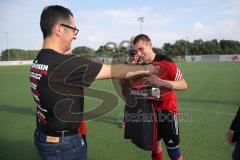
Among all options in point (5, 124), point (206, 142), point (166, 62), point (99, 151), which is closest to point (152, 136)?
point (166, 62)

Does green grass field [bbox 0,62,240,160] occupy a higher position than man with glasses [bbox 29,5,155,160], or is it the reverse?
man with glasses [bbox 29,5,155,160]

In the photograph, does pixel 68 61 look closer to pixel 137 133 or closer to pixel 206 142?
pixel 137 133

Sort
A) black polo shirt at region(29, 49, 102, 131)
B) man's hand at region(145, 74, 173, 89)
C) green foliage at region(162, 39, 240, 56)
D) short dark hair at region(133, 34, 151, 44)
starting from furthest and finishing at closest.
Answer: green foliage at region(162, 39, 240, 56) → short dark hair at region(133, 34, 151, 44) → man's hand at region(145, 74, 173, 89) → black polo shirt at region(29, 49, 102, 131)

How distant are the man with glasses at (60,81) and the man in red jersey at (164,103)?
1.72 m

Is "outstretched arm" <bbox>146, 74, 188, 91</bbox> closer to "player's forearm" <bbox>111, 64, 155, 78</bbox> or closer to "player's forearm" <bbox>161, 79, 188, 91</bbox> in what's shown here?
"player's forearm" <bbox>161, 79, 188, 91</bbox>

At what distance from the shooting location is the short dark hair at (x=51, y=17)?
2508mm

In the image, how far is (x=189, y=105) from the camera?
9891 millimetres

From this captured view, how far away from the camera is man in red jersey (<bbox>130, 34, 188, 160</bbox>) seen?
430cm

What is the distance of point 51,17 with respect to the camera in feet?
8.21

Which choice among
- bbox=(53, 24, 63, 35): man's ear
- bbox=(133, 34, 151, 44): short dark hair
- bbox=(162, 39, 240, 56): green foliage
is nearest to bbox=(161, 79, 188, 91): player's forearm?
bbox=(133, 34, 151, 44): short dark hair

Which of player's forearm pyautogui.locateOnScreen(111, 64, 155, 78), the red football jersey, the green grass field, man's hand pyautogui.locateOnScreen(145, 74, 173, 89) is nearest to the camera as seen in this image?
player's forearm pyautogui.locateOnScreen(111, 64, 155, 78)

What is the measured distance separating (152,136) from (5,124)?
16.3 ft

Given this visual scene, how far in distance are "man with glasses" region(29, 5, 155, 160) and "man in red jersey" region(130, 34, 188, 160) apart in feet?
5.66

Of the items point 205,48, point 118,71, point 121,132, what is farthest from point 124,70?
point 205,48
